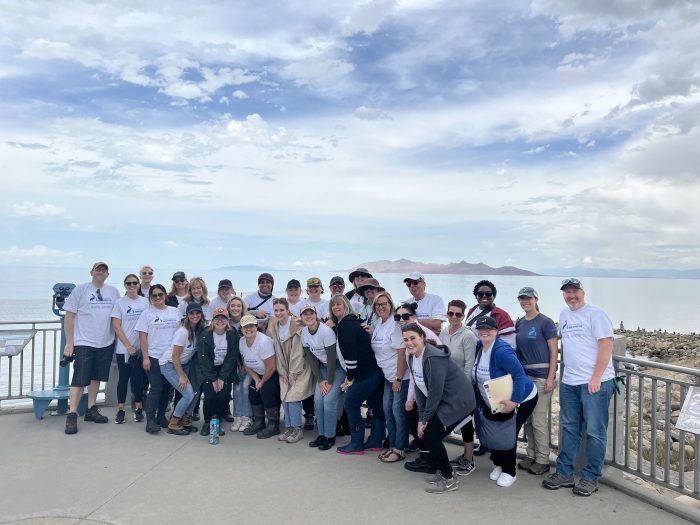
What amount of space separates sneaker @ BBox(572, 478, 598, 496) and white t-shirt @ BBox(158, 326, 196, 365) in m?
4.26

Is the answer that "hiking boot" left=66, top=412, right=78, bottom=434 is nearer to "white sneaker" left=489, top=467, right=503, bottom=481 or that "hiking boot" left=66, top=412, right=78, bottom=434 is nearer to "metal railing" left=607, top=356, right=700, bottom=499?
"white sneaker" left=489, top=467, right=503, bottom=481

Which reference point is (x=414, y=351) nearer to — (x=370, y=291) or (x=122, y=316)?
(x=370, y=291)

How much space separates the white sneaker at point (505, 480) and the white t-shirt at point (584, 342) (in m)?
0.98

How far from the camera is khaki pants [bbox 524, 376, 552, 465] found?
4953mm

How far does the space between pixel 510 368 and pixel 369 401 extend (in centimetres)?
178

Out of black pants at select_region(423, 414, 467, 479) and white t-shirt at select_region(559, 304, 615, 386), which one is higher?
white t-shirt at select_region(559, 304, 615, 386)

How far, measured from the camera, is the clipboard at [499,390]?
4652 millimetres

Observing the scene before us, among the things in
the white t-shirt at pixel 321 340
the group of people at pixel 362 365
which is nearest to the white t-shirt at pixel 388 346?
the group of people at pixel 362 365

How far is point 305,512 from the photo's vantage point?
14.1 feet

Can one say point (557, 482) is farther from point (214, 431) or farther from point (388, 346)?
point (214, 431)

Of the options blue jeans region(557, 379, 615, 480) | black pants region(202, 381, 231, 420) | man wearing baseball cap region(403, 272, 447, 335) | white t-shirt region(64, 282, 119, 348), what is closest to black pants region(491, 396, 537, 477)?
blue jeans region(557, 379, 615, 480)

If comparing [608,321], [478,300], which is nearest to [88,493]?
[478,300]

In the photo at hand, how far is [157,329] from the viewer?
6.50 m

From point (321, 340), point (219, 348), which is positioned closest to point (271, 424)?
point (219, 348)
